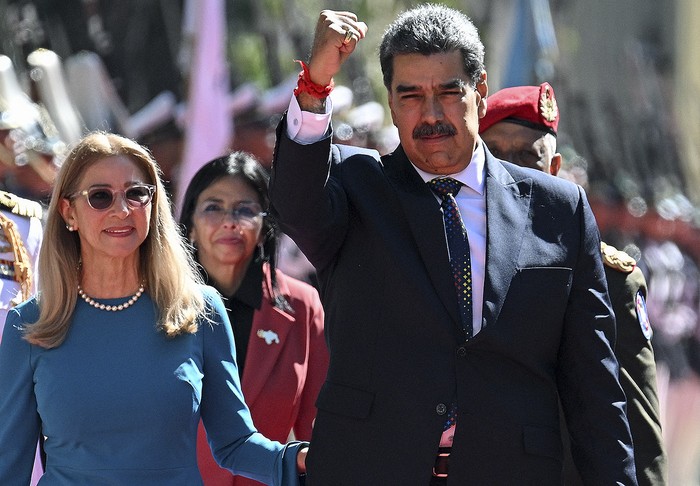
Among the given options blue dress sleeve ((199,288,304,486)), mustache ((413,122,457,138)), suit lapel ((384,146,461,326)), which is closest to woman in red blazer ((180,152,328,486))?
blue dress sleeve ((199,288,304,486))

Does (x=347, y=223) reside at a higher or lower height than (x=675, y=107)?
lower

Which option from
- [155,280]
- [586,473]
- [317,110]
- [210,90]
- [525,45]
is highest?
[525,45]

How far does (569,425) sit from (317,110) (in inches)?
42.6

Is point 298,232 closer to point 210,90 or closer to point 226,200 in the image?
point 226,200

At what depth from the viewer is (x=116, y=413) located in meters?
3.12

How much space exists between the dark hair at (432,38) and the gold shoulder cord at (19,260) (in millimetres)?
1516

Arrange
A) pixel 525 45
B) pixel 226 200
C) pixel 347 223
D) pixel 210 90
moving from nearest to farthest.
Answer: pixel 347 223
pixel 226 200
pixel 210 90
pixel 525 45

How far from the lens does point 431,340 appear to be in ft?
9.68

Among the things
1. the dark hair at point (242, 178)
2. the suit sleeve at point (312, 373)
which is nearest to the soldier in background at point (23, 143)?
the dark hair at point (242, 178)

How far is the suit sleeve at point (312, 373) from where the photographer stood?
14.8ft

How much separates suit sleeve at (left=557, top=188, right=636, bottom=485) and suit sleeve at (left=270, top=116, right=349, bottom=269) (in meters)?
0.67

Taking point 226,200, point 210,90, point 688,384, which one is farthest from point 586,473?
point 688,384

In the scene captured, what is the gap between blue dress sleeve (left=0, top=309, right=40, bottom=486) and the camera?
3.14 meters

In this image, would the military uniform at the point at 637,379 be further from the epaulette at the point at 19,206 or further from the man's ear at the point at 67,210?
the epaulette at the point at 19,206
